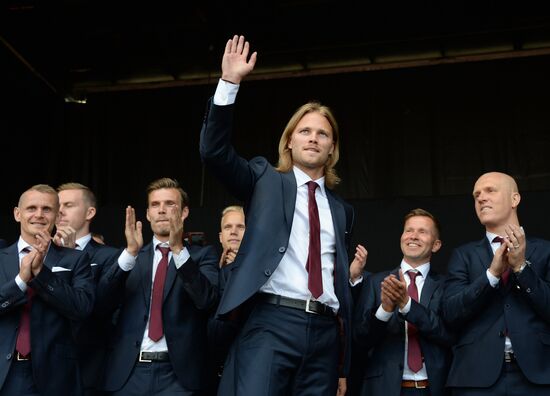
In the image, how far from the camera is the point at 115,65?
9.28 m

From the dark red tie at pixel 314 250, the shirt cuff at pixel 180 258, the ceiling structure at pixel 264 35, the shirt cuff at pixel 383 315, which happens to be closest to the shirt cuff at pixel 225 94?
the dark red tie at pixel 314 250

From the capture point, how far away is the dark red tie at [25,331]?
3.59 m

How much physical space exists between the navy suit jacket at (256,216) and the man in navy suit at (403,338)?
0.65 meters

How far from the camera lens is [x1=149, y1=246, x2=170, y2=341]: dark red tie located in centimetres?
383

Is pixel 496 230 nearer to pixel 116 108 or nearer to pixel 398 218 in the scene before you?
pixel 398 218

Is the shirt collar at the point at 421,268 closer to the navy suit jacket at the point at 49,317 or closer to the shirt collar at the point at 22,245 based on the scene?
the navy suit jacket at the point at 49,317

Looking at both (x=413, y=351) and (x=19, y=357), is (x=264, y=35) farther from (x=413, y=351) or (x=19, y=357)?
(x=19, y=357)

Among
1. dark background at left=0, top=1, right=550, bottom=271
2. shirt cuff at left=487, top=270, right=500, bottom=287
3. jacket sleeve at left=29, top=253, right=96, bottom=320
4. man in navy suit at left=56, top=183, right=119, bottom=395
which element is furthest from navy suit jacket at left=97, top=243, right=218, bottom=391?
dark background at left=0, top=1, right=550, bottom=271

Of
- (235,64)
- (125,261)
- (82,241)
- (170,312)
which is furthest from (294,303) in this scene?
(82,241)

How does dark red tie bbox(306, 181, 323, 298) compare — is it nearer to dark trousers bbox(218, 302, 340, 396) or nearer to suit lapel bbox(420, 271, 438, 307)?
dark trousers bbox(218, 302, 340, 396)

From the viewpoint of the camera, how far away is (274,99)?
8984 mm

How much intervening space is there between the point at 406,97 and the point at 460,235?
7.27 ft

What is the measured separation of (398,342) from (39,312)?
72.9 inches

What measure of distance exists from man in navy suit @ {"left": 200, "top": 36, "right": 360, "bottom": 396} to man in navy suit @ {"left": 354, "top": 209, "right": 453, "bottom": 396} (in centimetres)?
71
